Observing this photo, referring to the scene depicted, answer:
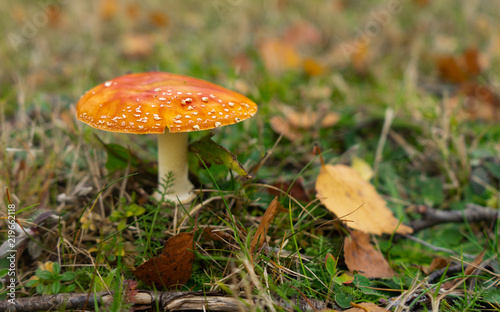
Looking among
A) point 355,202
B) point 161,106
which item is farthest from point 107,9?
point 355,202

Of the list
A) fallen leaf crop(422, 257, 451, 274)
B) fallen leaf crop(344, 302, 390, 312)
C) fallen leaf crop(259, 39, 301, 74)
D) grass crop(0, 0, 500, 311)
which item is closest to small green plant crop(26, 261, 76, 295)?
grass crop(0, 0, 500, 311)

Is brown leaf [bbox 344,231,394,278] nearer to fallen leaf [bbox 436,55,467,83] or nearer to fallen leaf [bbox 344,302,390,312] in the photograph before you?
fallen leaf [bbox 344,302,390,312]

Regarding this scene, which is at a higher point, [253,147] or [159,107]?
[159,107]

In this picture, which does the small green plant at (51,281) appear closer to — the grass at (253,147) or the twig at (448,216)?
the grass at (253,147)

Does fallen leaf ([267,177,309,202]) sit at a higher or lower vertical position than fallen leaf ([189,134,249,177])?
lower

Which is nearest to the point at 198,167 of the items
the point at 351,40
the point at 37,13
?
the point at 351,40

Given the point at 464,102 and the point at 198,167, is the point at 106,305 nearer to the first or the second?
the point at 198,167

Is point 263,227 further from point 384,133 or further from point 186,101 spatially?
point 384,133
